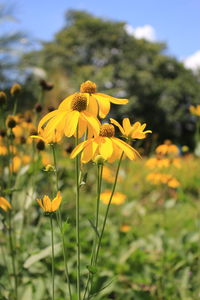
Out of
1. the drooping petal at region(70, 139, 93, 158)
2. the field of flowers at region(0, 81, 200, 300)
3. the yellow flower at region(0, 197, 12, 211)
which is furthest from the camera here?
the yellow flower at region(0, 197, 12, 211)

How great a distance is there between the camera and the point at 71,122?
89 centimetres

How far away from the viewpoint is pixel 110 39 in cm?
2362

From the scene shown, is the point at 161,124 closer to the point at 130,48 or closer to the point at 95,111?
the point at 130,48

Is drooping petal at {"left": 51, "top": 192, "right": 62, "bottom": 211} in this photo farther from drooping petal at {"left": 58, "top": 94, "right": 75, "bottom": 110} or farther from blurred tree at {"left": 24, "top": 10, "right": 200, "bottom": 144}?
blurred tree at {"left": 24, "top": 10, "right": 200, "bottom": 144}

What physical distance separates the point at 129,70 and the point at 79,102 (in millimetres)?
21453

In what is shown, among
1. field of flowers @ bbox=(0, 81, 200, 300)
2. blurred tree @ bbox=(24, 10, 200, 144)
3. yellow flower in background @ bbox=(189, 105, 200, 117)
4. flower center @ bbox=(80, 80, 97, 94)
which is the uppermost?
blurred tree @ bbox=(24, 10, 200, 144)

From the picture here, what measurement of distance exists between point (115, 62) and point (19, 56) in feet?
32.4

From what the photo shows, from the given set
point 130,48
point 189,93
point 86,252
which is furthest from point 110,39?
point 86,252

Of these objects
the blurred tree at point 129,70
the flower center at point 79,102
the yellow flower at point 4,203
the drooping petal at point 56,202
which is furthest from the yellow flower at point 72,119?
the blurred tree at point 129,70

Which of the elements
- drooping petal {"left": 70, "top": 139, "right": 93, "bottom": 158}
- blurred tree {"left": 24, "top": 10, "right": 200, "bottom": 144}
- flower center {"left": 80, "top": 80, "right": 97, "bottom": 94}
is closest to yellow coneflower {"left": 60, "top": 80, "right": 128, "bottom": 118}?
flower center {"left": 80, "top": 80, "right": 97, "bottom": 94}

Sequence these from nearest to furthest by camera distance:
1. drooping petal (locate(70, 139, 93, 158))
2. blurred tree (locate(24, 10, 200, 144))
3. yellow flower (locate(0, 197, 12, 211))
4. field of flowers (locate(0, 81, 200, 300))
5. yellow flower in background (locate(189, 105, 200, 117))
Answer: drooping petal (locate(70, 139, 93, 158)), field of flowers (locate(0, 81, 200, 300)), yellow flower (locate(0, 197, 12, 211)), yellow flower in background (locate(189, 105, 200, 117)), blurred tree (locate(24, 10, 200, 144))

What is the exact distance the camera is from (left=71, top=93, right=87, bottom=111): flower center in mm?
936

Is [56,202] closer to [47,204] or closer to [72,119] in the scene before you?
[47,204]

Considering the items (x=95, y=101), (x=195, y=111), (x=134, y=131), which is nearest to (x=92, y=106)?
(x=95, y=101)
